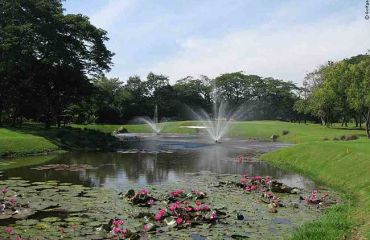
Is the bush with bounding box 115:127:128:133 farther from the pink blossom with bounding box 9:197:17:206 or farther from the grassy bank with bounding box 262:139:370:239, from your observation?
the pink blossom with bounding box 9:197:17:206

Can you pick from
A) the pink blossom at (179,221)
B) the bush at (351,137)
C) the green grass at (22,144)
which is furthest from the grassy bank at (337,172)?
the green grass at (22,144)

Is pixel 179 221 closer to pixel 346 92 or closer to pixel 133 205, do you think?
pixel 133 205

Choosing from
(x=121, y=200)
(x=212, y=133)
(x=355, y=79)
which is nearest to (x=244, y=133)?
(x=212, y=133)

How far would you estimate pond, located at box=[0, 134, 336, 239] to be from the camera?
13.8 meters

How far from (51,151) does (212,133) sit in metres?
39.3

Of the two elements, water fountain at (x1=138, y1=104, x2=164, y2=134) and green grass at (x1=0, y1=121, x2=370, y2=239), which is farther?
water fountain at (x1=138, y1=104, x2=164, y2=134)

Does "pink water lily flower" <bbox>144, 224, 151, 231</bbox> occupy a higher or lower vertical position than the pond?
higher

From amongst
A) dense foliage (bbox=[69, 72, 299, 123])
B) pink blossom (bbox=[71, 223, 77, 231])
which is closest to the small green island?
pink blossom (bbox=[71, 223, 77, 231])

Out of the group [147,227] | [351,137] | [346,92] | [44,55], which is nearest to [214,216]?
[147,227]

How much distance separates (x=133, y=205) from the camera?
17641 mm

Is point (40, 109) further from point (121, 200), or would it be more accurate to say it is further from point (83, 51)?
point (121, 200)

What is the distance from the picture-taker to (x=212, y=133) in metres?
77.1

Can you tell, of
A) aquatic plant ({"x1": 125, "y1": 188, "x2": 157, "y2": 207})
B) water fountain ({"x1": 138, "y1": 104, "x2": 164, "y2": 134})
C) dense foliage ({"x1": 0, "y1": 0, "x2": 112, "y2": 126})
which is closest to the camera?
aquatic plant ({"x1": 125, "y1": 188, "x2": 157, "y2": 207})

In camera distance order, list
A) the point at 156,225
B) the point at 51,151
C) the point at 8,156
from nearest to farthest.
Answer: the point at 156,225 < the point at 8,156 < the point at 51,151
